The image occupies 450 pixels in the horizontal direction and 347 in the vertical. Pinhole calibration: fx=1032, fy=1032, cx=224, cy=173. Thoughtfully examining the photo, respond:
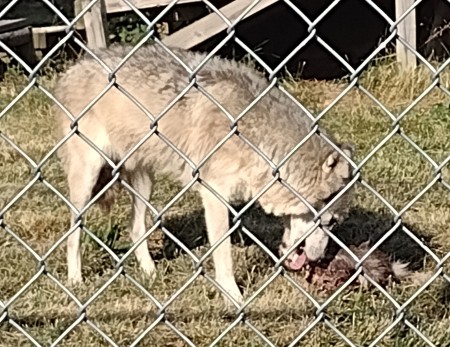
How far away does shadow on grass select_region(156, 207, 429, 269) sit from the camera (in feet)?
18.9

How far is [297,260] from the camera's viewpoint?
5.46m

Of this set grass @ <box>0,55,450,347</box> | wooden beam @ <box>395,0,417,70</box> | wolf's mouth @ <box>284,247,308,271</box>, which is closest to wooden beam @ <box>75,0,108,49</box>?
grass @ <box>0,55,450,347</box>

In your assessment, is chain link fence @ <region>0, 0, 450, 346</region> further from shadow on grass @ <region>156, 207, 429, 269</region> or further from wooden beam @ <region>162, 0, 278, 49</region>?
wooden beam @ <region>162, 0, 278, 49</region>

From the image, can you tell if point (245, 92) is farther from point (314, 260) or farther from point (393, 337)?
point (393, 337)

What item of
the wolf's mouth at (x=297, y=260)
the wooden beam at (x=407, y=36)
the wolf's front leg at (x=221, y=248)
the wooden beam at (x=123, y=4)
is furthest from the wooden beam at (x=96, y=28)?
the wolf's mouth at (x=297, y=260)

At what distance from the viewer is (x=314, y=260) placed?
5.36 meters

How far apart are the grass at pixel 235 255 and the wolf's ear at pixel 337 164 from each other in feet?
1.92

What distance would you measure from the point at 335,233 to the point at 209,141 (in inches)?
43.6

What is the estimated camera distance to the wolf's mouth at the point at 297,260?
5422mm

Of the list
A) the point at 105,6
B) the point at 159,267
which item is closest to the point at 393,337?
the point at 159,267

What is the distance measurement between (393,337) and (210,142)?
160 centimetres

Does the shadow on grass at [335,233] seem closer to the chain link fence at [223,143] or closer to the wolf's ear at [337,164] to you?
the wolf's ear at [337,164]

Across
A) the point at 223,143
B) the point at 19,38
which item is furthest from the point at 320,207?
the point at 19,38

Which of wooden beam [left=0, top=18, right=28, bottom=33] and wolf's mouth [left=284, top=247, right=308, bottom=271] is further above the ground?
wooden beam [left=0, top=18, right=28, bottom=33]
